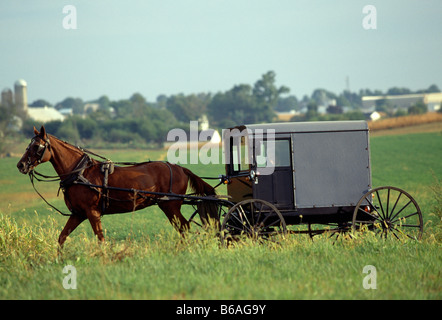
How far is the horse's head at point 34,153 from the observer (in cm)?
901

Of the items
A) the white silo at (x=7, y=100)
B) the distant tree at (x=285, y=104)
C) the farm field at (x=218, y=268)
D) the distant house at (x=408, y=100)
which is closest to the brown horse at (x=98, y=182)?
the farm field at (x=218, y=268)

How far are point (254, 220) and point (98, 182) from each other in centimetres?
259

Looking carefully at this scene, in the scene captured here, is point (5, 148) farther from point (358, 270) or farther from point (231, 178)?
point (358, 270)

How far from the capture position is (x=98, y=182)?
9.40 metres

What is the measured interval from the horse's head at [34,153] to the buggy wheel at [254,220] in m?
3.04

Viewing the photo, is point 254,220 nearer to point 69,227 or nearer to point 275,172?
point 275,172

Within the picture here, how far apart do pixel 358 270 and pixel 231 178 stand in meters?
3.45

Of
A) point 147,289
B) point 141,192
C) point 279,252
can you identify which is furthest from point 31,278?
point 279,252

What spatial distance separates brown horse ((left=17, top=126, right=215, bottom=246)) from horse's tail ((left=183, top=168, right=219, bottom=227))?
18 millimetres

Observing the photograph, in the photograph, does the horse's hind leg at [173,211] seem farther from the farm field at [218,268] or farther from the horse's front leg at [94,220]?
the horse's front leg at [94,220]

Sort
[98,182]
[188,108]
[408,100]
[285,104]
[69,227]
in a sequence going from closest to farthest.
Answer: [69,227], [98,182], [188,108], [408,100], [285,104]

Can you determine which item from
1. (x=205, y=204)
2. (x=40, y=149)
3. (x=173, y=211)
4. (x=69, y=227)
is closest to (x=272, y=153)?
(x=205, y=204)

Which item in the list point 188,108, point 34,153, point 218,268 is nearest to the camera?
point 218,268

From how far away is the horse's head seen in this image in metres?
9.01
